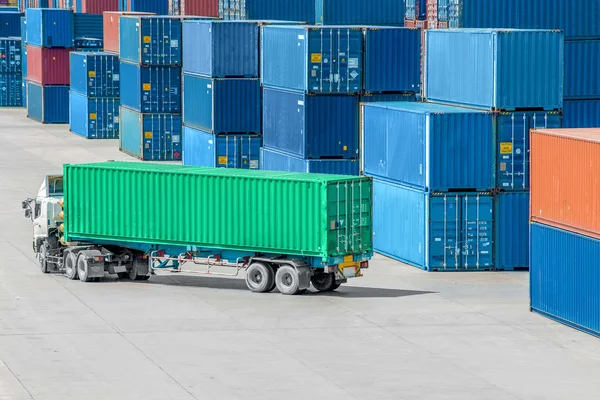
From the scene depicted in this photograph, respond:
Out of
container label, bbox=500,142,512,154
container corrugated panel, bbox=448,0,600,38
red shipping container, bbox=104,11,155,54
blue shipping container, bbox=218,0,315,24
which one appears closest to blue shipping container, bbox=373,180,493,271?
container label, bbox=500,142,512,154

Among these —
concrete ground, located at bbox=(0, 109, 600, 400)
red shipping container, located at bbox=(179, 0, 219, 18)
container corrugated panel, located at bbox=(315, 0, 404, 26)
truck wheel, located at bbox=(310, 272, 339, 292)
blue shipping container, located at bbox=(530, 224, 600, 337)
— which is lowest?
concrete ground, located at bbox=(0, 109, 600, 400)

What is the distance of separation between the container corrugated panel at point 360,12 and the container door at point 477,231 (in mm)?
17013

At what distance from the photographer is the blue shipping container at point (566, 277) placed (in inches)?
1299

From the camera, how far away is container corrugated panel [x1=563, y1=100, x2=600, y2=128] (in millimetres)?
49062

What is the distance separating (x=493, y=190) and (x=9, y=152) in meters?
39.3

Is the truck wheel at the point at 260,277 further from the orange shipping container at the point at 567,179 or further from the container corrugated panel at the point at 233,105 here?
the container corrugated panel at the point at 233,105

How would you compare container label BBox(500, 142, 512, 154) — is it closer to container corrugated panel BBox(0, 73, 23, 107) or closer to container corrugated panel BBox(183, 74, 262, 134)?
container corrugated panel BBox(183, 74, 262, 134)

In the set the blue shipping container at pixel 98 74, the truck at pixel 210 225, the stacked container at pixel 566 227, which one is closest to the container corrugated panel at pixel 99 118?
the blue shipping container at pixel 98 74

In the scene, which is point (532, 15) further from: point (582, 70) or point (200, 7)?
point (200, 7)

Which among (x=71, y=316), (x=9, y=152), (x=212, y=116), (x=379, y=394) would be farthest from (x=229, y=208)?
(x=9, y=152)

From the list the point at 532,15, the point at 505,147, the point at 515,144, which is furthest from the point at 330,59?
the point at 515,144

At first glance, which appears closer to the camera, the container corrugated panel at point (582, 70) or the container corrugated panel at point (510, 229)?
the container corrugated panel at point (510, 229)

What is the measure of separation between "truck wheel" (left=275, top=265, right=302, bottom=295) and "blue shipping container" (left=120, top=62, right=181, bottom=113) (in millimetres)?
34242

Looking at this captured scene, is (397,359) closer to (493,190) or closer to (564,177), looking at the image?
(564,177)
